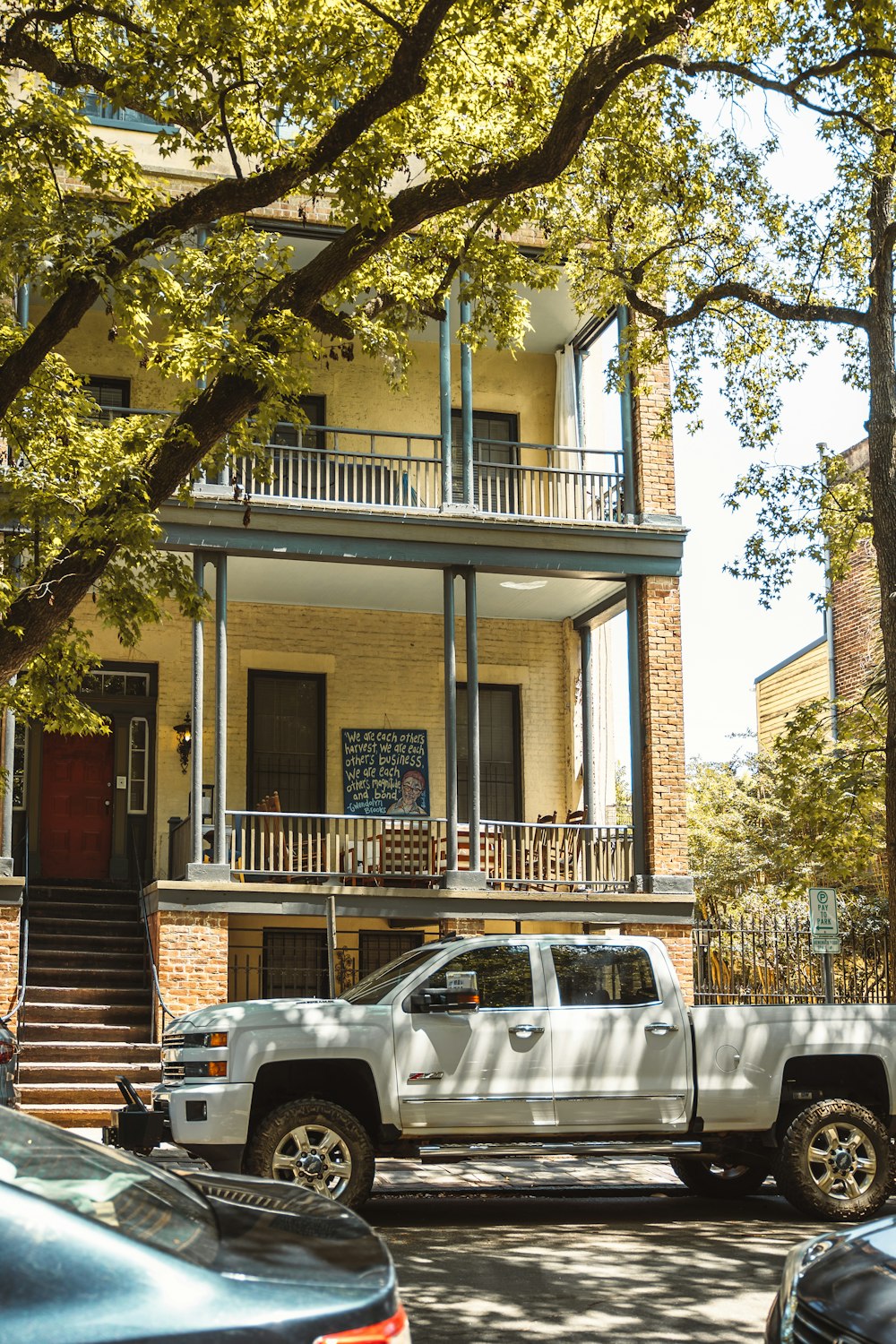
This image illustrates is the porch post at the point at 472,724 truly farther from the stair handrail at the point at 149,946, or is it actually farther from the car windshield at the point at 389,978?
the car windshield at the point at 389,978

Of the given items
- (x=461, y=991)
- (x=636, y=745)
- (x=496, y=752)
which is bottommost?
(x=461, y=991)

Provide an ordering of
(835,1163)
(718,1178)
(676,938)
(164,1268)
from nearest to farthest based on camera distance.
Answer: (164,1268), (835,1163), (718,1178), (676,938)

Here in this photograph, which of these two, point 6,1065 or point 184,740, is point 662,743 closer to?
point 184,740

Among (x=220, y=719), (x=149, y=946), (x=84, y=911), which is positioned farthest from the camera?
(x=84, y=911)

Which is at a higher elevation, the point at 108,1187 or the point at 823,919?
the point at 823,919

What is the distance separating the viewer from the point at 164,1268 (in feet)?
8.93

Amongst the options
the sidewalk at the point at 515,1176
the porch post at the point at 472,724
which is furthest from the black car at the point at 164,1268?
the porch post at the point at 472,724

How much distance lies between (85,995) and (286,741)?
4.93 meters

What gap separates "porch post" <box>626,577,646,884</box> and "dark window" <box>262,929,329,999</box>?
13.6 feet

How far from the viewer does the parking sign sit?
12.9 meters

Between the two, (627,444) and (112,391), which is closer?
(627,444)

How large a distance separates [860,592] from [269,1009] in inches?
826

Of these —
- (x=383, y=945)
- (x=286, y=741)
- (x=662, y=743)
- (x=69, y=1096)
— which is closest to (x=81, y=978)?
(x=69, y=1096)

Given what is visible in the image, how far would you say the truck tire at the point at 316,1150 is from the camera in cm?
862
